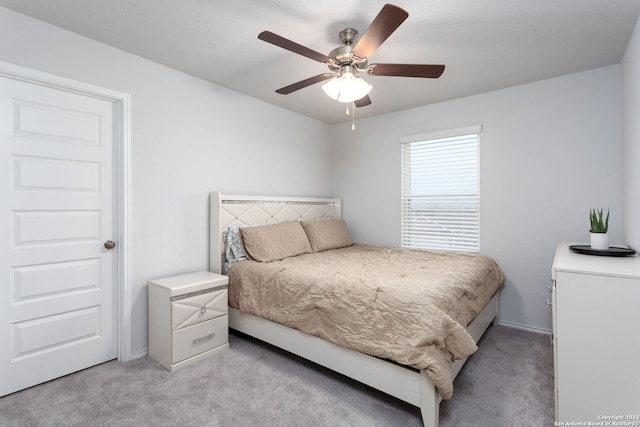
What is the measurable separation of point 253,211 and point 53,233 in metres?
1.62

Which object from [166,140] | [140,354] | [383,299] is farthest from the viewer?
[166,140]

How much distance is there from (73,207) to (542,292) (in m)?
4.04

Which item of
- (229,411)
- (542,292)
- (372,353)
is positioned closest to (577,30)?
(542,292)

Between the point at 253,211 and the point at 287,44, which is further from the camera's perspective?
the point at 253,211

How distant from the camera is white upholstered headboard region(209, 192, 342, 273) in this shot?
2893 millimetres

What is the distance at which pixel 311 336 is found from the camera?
7.13ft

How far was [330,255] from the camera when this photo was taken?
3232mm

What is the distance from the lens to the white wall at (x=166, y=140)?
2.09 metres

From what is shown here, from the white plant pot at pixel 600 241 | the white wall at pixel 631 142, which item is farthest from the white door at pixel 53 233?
the white wall at pixel 631 142

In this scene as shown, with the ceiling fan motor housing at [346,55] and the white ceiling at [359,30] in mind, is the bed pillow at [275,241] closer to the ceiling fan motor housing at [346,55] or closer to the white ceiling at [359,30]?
the white ceiling at [359,30]

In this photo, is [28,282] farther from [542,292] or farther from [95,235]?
[542,292]

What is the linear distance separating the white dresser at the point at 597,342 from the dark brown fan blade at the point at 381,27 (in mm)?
1456

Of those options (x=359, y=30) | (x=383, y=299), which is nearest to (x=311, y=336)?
(x=383, y=299)

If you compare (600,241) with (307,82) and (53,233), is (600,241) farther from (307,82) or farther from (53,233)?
(53,233)
